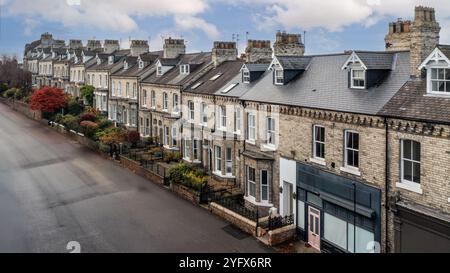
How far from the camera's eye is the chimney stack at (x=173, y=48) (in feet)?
176

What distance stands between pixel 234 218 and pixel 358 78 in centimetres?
1108

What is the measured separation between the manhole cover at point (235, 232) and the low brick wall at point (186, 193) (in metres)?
4.95

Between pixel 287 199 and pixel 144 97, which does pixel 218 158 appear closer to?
pixel 287 199

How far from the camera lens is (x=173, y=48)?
54.3 metres

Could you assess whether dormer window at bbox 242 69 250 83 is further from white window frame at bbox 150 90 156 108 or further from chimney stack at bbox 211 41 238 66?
white window frame at bbox 150 90 156 108

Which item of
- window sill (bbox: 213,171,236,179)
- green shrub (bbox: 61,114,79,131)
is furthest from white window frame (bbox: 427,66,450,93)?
green shrub (bbox: 61,114,79,131)

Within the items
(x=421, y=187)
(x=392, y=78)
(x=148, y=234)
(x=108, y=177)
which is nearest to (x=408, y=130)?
(x=421, y=187)

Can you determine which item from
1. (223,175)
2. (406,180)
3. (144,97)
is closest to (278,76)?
(223,175)

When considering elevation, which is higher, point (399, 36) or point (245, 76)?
point (399, 36)

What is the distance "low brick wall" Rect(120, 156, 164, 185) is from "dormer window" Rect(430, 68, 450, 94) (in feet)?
74.7

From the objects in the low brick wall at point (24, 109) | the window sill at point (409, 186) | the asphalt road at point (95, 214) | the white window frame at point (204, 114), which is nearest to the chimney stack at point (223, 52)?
the white window frame at point (204, 114)

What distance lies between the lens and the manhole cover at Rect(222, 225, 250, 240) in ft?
78.1

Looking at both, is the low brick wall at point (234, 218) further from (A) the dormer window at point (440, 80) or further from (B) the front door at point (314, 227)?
(A) the dormer window at point (440, 80)
